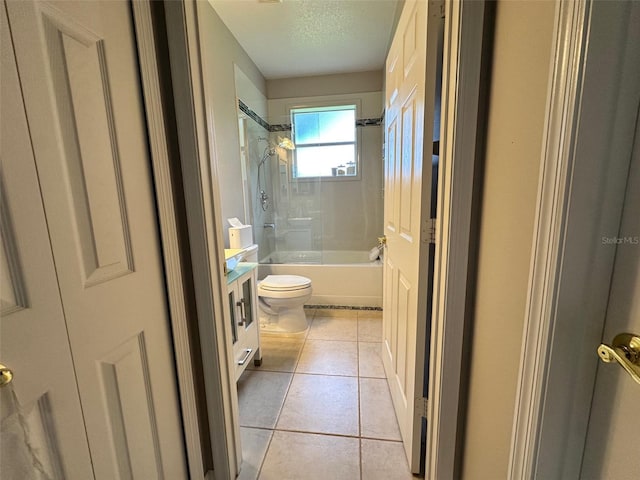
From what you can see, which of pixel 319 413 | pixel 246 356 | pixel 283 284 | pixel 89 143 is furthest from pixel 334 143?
pixel 89 143

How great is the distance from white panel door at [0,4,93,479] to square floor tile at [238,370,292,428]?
106cm

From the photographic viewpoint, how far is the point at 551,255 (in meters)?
0.52

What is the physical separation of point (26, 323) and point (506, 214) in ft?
3.68

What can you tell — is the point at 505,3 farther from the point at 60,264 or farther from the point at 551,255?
the point at 60,264

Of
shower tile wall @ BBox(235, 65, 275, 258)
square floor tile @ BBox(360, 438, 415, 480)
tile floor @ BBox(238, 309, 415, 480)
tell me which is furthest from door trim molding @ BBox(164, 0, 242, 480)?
shower tile wall @ BBox(235, 65, 275, 258)

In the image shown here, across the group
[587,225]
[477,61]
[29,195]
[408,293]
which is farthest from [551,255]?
[29,195]

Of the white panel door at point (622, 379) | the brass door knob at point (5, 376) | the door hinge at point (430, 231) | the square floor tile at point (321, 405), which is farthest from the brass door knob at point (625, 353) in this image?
the square floor tile at point (321, 405)

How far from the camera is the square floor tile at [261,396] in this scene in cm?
151

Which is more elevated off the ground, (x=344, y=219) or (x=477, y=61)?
(x=477, y=61)

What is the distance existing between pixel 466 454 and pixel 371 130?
3.29 metres

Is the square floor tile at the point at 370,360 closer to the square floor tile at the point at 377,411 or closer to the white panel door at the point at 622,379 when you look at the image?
the square floor tile at the point at 377,411

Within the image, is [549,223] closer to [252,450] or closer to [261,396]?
[252,450]

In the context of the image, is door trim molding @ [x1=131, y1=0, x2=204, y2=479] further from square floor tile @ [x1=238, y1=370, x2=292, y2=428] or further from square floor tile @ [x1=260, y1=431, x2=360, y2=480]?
square floor tile @ [x1=238, y1=370, x2=292, y2=428]

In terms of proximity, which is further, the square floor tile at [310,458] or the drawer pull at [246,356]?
the drawer pull at [246,356]
